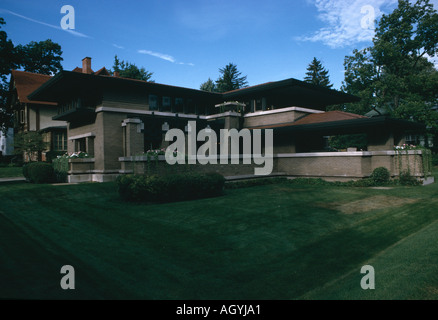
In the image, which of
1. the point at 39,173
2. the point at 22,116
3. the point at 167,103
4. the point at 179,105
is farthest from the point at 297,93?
the point at 22,116

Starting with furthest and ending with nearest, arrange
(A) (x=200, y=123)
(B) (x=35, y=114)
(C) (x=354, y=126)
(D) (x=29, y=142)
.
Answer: (B) (x=35, y=114), (D) (x=29, y=142), (A) (x=200, y=123), (C) (x=354, y=126)

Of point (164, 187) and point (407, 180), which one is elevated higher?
point (164, 187)

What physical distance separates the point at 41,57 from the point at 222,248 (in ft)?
174

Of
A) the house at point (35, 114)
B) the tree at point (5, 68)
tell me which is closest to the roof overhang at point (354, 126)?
the house at point (35, 114)

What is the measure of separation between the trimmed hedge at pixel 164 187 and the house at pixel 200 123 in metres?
4.02

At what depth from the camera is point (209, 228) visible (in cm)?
857

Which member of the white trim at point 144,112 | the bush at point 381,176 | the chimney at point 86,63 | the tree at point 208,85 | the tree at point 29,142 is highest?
the tree at point 208,85

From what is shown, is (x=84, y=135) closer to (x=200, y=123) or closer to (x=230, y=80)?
→ (x=200, y=123)

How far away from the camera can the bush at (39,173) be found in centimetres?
1917

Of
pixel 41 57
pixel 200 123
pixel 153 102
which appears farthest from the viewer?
pixel 41 57

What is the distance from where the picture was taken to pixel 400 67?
115 feet

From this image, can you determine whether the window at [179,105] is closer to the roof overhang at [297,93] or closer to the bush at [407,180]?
the roof overhang at [297,93]

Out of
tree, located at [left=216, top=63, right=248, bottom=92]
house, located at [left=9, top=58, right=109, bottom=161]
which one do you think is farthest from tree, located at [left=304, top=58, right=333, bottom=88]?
house, located at [left=9, top=58, right=109, bottom=161]

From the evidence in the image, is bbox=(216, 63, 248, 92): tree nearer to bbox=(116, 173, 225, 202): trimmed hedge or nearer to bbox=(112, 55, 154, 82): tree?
bbox=(112, 55, 154, 82): tree
